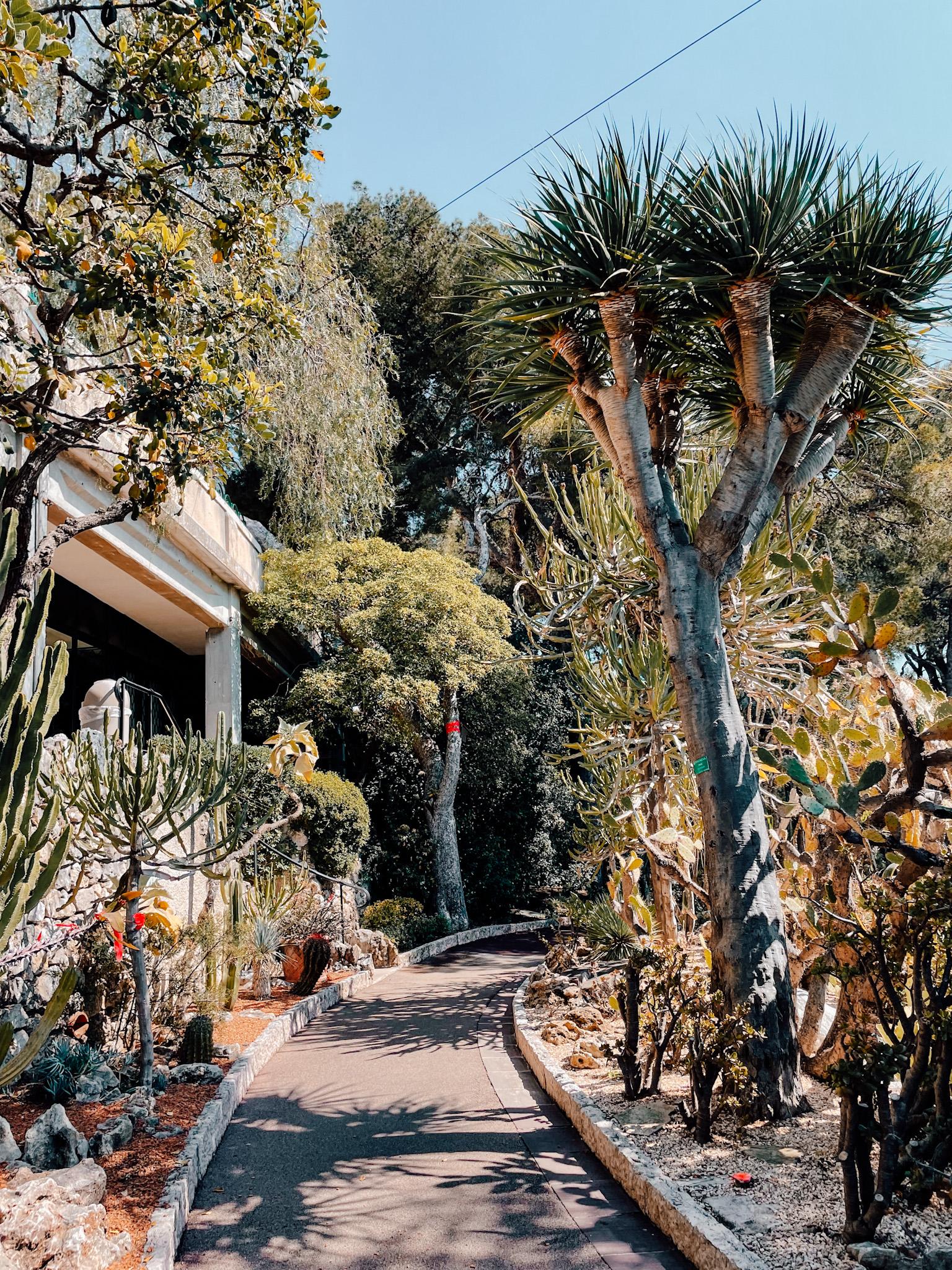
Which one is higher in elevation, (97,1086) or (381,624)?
(381,624)

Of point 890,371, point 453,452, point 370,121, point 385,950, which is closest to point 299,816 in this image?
point 385,950

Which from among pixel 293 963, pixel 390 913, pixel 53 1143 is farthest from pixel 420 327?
pixel 53 1143

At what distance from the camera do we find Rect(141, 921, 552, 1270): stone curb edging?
4051 millimetres

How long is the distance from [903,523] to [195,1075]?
17.3 metres

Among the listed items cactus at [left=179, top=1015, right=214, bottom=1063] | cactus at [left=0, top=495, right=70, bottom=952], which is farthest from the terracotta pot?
cactus at [left=0, top=495, right=70, bottom=952]

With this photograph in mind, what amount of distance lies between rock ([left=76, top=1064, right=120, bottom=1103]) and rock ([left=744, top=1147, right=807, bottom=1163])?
4.03 meters

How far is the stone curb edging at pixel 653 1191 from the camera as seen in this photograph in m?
3.71

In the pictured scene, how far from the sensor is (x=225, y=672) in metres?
15.7

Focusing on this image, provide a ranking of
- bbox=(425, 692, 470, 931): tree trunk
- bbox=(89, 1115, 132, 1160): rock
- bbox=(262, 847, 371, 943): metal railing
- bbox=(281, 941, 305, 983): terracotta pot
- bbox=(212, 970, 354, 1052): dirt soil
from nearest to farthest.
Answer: bbox=(89, 1115, 132, 1160): rock < bbox=(212, 970, 354, 1052): dirt soil < bbox=(281, 941, 305, 983): terracotta pot < bbox=(262, 847, 371, 943): metal railing < bbox=(425, 692, 470, 931): tree trunk

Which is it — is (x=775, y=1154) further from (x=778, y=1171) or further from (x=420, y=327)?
(x=420, y=327)

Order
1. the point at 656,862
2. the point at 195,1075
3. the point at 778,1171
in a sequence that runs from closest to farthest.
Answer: the point at 778,1171 < the point at 195,1075 < the point at 656,862

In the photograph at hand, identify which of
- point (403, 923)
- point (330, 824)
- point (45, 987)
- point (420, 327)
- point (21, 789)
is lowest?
point (403, 923)

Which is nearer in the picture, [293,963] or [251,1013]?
[251,1013]

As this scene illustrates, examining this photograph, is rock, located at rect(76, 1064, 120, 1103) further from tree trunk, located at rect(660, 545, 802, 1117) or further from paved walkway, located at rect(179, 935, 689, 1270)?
tree trunk, located at rect(660, 545, 802, 1117)
